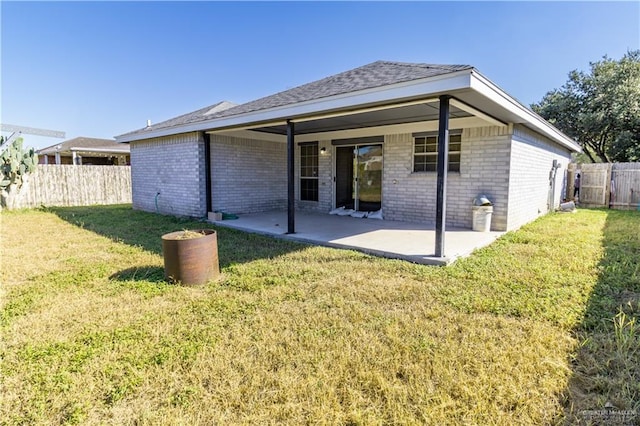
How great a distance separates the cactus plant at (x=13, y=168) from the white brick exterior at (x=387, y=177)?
Answer: 373 cm

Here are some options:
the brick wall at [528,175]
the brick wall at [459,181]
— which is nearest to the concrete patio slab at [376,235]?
the brick wall at [459,181]

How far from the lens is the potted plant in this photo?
13.2ft

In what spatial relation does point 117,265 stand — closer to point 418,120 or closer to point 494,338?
point 494,338

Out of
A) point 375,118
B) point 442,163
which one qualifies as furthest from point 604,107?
point 442,163

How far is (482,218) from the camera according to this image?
23.2 feet

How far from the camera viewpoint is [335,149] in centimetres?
1012

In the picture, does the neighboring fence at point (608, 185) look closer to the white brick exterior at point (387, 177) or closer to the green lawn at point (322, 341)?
the white brick exterior at point (387, 177)

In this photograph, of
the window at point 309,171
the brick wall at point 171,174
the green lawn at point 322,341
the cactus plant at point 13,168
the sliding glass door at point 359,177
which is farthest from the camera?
the cactus plant at point 13,168

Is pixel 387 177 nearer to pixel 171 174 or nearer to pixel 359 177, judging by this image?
pixel 359 177

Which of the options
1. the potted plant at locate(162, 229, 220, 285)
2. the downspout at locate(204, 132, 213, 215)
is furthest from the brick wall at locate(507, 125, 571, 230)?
the downspout at locate(204, 132, 213, 215)

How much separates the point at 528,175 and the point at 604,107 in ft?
46.9

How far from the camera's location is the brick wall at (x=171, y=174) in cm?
917

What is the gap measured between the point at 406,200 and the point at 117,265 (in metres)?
6.71

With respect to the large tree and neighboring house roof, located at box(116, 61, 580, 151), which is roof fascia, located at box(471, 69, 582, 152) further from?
the large tree
